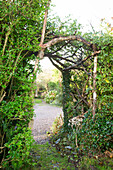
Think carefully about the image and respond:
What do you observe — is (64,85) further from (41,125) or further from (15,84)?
(41,125)

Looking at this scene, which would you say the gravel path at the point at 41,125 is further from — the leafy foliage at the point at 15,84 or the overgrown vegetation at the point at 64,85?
the overgrown vegetation at the point at 64,85

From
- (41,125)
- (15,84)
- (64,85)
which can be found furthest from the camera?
(41,125)

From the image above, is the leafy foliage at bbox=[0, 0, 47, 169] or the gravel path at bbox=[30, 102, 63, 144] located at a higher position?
the leafy foliage at bbox=[0, 0, 47, 169]

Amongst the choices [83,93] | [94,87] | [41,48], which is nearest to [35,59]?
[41,48]

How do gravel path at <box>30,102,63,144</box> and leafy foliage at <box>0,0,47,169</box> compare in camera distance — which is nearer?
leafy foliage at <box>0,0,47,169</box>

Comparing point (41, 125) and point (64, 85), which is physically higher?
point (64, 85)

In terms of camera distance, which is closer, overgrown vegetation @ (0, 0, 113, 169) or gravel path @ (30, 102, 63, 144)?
overgrown vegetation @ (0, 0, 113, 169)

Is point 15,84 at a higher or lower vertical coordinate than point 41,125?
higher

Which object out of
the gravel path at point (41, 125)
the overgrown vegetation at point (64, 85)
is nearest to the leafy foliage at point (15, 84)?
the overgrown vegetation at point (64, 85)

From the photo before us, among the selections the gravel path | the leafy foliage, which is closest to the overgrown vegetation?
the leafy foliage

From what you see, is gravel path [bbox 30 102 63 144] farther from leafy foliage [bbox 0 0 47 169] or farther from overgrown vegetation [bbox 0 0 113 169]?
overgrown vegetation [bbox 0 0 113 169]

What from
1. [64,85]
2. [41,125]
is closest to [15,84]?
[64,85]

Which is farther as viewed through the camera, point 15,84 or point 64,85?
point 64,85

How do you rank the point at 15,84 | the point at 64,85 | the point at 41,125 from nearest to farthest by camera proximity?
the point at 15,84 → the point at 64,85 → the point at 41,125
